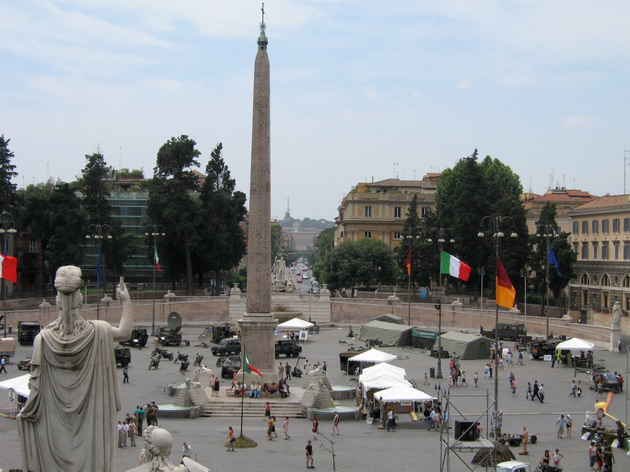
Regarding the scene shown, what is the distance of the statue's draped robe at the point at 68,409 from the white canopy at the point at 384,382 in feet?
71.9

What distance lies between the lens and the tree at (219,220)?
67062 mm

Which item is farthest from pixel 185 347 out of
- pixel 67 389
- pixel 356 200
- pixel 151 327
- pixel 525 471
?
pixel 356 200

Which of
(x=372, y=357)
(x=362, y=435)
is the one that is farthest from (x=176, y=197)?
(x=362, y=435)

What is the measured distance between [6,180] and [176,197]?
11.8 meters

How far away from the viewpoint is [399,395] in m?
27.2

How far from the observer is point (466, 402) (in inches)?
1255

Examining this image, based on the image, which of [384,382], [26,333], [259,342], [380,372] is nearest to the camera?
[384,382]

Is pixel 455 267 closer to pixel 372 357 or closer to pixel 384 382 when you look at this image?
pixel 372 357

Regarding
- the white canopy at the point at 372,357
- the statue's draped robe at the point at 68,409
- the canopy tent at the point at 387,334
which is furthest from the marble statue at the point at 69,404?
the canopy tent at the point at 387,334

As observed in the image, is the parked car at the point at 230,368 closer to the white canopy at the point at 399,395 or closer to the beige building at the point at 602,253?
the white canopy at the point at 399,395

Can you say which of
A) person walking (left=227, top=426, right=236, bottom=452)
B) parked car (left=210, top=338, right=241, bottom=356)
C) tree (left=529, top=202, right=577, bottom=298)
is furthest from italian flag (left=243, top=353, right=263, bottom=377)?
tree (left=529, top=202, right=577, bottom=298)

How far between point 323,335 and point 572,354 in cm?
1803

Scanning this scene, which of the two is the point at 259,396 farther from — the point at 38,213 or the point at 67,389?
the point at 38,213

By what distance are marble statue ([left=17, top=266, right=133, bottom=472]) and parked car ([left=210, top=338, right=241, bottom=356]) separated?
3606cm
